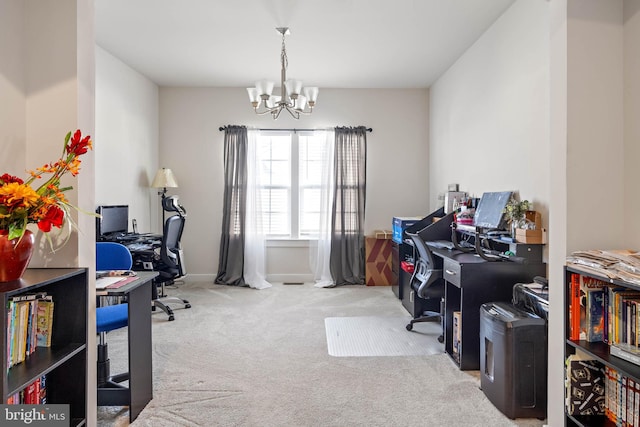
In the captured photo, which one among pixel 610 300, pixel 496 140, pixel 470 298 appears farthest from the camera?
pixel 496 140

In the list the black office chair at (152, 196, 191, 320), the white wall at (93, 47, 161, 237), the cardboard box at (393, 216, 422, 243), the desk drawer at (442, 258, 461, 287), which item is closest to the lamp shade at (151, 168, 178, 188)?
the white wall at (93, 47, 161, 237)

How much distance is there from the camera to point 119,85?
14.9ft

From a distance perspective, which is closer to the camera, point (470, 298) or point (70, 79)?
point (70, 79)

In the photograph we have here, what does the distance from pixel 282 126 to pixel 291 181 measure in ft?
2.63

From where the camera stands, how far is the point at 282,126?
5.71m

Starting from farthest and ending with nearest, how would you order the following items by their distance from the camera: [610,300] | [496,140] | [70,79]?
1. [496,140]
2. [70,79]
3. [610,300]

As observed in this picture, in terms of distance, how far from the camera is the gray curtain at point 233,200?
5594 mm

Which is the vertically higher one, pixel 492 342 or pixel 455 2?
pixel 455 2

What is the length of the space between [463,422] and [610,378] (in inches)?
30.7

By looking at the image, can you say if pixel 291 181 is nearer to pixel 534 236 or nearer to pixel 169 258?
pixel 169 258

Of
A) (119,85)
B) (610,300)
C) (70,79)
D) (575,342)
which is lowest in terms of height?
(575,342)

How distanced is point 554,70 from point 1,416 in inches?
106

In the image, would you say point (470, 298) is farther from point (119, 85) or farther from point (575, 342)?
point (119, 85)

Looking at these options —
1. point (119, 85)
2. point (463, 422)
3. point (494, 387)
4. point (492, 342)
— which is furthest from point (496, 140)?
point (119, 85)
